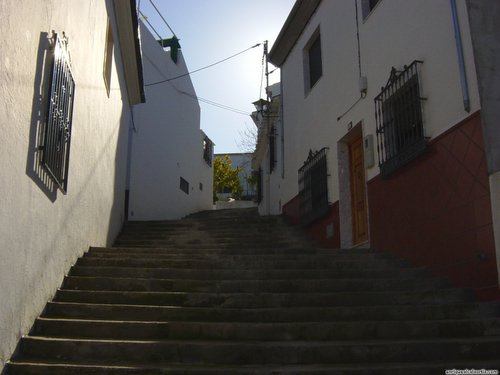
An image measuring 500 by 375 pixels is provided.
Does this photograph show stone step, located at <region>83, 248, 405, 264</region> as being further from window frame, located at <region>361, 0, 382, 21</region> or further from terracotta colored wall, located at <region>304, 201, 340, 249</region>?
window frame, located at <region>361, 0, 382, 21</region>

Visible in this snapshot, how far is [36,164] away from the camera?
4.07 meters

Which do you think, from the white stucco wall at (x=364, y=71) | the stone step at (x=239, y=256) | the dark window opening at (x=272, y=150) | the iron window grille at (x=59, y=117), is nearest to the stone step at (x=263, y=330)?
the iron window grille at (x=59, y=117)

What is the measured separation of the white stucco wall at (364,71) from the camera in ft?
18.7

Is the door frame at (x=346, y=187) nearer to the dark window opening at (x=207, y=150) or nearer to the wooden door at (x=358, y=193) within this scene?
the wooden door at (x=358, y=193)

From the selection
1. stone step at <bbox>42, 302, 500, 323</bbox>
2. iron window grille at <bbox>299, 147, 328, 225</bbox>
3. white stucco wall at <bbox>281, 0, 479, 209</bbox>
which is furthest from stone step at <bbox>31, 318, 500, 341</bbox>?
iron window grille at <bbox>299, 147, 328, 225</bbox>

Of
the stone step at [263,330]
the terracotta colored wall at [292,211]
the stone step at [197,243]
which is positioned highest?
the terracotta colored wall at [292,211]

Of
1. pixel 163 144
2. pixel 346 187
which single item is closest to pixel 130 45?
pixel 346 187

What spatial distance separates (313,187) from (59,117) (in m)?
6.22

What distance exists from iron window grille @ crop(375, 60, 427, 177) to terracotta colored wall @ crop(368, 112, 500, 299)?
0.16 metres

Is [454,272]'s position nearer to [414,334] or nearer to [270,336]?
[414,334]

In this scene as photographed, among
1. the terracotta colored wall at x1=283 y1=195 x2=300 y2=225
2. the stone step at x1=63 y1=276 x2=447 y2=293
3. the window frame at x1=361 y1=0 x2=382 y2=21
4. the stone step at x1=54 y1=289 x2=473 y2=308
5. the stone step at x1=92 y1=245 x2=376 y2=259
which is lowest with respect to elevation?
the stone step at x1=54 y1=289 x2=473 y2=308

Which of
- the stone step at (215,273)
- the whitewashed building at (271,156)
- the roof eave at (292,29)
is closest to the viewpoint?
the stone step at (215,273)

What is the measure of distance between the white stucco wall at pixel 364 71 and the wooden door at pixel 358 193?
12.9 inches

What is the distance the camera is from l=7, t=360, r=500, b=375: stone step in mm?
3676
